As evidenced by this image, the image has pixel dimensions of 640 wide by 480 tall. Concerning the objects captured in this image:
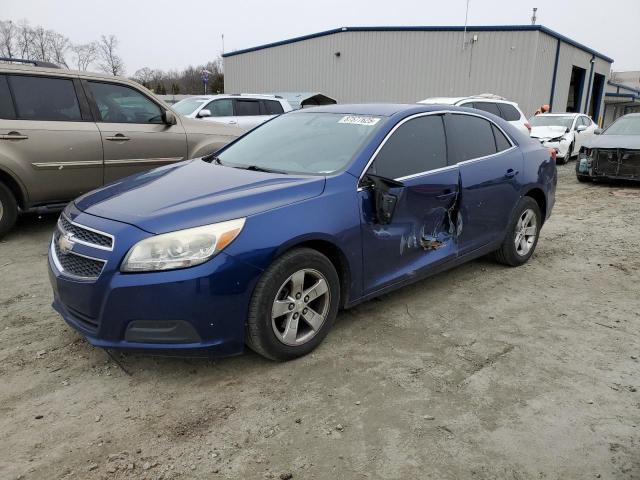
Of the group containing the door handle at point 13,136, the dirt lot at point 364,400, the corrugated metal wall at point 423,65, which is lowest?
the dirt lot at point 364,400

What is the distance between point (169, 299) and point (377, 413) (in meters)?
1.28

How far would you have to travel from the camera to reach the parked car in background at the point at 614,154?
10.4m

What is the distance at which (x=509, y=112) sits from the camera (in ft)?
40.8

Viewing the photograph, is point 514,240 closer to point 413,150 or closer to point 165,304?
point 413,150

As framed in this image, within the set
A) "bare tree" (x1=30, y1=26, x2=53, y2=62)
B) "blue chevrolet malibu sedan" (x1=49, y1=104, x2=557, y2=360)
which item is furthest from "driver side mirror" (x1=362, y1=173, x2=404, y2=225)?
"bare tree" (x1=30, y1=26, x2=53, y2=62)

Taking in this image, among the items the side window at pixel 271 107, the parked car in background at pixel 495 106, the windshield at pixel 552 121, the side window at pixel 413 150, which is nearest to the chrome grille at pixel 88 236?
the side window at pixel 413 150

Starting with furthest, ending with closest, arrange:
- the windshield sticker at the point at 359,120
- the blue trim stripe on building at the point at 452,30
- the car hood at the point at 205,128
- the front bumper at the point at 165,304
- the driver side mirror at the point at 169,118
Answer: the blue trim stripe on building at the point at 452,30 < the car hood at the point at 205,128 < the driver side mirror at the point at 169,118 < the windshield sticker at the point at 359,120 < the front bumper at the point at 165,304

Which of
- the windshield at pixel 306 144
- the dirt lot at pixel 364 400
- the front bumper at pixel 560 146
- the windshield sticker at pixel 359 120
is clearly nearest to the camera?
the dirt lot at pixel 364 400

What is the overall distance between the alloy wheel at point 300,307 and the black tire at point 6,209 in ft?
13.3

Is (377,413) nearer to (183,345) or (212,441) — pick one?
(212,441)

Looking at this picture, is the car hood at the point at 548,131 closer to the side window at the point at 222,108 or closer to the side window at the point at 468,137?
the side window at the point at 222,108

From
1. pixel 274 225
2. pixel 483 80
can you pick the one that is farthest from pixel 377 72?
pixel 274 225

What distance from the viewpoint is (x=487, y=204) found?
179 inches

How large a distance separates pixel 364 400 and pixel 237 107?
923cm
